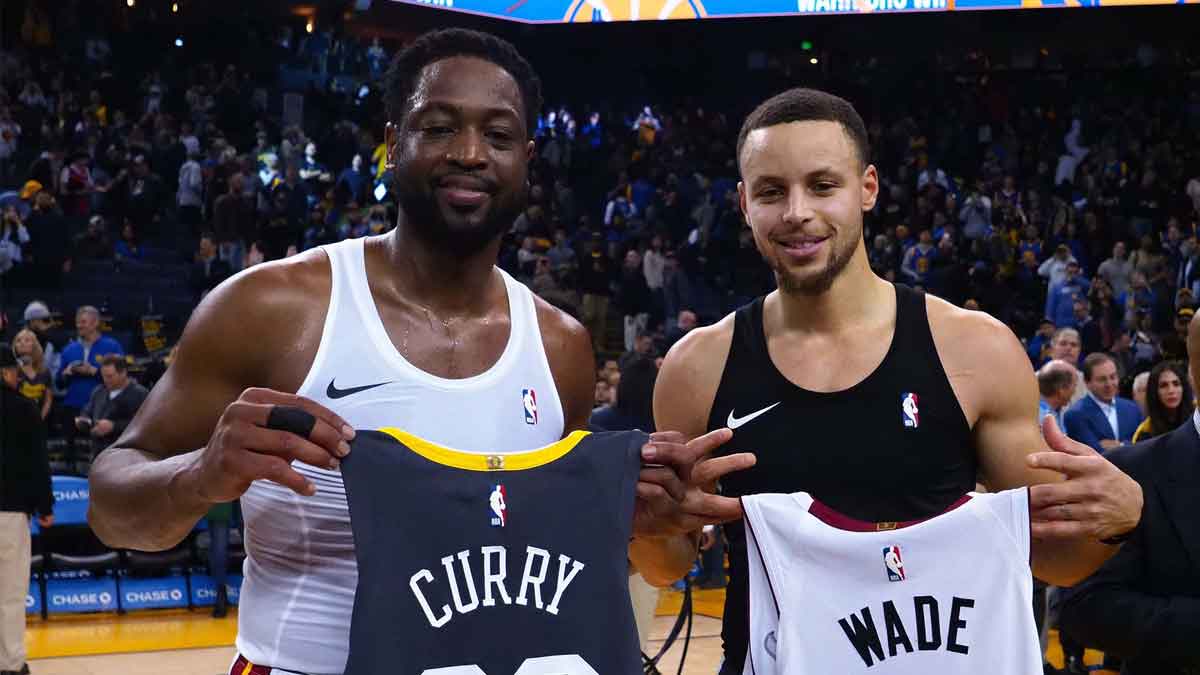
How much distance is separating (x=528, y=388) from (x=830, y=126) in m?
1.02

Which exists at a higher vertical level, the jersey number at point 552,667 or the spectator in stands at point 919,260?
the spectator in stands at point 919,260

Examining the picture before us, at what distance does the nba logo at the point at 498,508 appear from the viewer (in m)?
2.56

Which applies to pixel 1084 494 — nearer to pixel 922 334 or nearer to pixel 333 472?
pixel 922 334

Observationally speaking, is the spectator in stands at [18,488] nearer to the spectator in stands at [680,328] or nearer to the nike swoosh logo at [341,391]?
the nike swoosh logo at [341,391]

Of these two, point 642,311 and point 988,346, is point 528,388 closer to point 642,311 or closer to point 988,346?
point 988,346

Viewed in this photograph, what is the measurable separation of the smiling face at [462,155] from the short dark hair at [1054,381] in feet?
22.5

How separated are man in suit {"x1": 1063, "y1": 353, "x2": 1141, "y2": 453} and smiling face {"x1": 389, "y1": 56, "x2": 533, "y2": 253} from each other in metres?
6.79

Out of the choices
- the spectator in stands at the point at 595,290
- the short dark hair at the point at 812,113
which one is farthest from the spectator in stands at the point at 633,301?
the short dark hair at the point at 812,113

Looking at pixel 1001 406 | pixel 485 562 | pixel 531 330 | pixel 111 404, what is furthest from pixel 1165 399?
pixel 111 404

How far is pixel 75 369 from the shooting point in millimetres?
12250

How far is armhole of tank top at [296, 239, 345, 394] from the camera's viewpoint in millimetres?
2592

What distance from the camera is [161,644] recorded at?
9.37 meters

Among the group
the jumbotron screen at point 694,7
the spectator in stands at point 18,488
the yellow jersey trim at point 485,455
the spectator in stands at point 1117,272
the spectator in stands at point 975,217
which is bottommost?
the spectator in stands at point 18,488

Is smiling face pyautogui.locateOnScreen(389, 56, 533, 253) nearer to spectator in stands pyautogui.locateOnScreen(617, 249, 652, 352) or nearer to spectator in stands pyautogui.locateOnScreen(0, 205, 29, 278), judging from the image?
spectator in stands pyautogui.locateOnScreen(0, 205, 29, 278)
